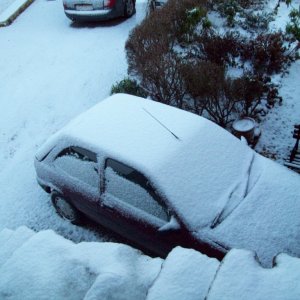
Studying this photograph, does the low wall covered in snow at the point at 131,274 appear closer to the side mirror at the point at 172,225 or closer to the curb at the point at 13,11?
the side mirror at the point at 172,225

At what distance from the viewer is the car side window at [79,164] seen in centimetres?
438

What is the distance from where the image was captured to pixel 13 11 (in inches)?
449

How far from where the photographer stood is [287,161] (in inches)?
223

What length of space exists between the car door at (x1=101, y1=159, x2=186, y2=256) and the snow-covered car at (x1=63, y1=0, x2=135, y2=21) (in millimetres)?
6806

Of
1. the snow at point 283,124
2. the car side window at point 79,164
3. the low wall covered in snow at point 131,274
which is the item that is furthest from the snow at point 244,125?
the low wall covered in snow at point 131,274

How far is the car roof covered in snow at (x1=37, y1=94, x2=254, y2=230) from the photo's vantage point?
12.6 feet

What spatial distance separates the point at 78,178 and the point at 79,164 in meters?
0.19

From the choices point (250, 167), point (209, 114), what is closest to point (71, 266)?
point (250, 167)

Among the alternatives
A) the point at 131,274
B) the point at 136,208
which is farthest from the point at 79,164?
the point at 131,274

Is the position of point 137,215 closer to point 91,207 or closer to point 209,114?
point 91,207

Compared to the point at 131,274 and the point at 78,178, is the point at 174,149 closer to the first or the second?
the point at 78,178

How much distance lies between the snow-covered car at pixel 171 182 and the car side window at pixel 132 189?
0.4 inches

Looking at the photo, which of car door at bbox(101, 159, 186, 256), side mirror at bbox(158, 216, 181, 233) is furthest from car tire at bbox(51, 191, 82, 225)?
side mirror at bbox(158, 216, 181, 233)

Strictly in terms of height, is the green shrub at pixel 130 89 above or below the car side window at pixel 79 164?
below
